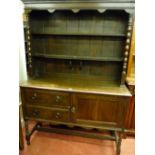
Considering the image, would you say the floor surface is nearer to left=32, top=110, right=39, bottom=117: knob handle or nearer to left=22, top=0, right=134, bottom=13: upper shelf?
left=32, top=110, right=39, bottom=117: knob handle

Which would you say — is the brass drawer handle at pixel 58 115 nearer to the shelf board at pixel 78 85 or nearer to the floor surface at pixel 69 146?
the shelf board at pixel 78 85

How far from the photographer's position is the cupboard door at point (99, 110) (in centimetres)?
166

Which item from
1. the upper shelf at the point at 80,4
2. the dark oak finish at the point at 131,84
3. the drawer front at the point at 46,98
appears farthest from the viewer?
the dark oak finish at the point at 131,84

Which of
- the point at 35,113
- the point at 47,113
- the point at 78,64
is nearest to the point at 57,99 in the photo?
the point at 47,113

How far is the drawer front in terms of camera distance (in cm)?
174

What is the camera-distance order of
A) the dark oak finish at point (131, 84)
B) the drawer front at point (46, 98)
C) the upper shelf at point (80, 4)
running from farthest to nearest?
the dark oak finish at point (131, 84) < the drawer front at point (46, 98) < the upper shelf at point (80, 4)

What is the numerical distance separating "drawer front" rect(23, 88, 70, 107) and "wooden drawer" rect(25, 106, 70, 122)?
72 mm

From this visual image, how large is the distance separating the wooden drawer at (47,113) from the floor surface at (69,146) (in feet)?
1.45

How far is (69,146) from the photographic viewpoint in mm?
2027

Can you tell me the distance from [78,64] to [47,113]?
0.82 meters

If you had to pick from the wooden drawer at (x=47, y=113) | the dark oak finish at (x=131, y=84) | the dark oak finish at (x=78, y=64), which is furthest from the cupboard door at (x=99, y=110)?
the dark oak finish at (x=131, y=84)
